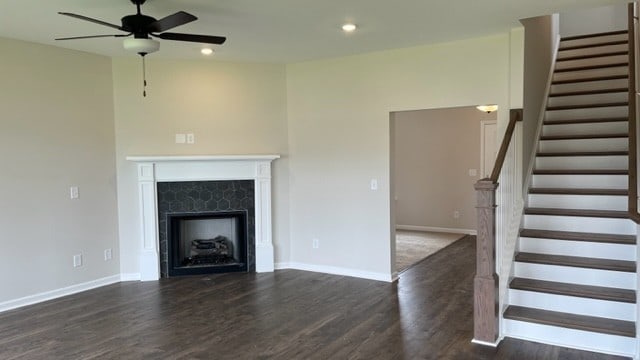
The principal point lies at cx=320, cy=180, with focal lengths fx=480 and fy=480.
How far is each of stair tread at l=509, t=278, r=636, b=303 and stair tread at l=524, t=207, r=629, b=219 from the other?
0.68m

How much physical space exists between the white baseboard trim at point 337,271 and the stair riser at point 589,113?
102 inches

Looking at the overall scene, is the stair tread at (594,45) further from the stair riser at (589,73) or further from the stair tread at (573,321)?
the stair tread at (573,321)

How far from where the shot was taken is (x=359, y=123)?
5418mm

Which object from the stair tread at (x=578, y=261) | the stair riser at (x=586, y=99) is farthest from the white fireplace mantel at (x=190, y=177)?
the stair riser at (x=586, y=99)

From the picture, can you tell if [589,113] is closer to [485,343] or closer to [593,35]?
[593,35]

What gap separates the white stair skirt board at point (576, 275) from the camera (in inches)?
142

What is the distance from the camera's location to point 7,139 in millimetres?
4441

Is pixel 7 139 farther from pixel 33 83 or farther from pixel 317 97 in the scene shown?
pixel 317 97

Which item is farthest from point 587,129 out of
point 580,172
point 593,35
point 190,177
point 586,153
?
point 190,177

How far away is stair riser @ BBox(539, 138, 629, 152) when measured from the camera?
4.80 m

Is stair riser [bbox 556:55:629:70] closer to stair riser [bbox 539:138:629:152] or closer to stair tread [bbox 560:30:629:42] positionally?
stair tread [bbox 560:30:629:42]

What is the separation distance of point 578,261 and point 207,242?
4057 millimetres

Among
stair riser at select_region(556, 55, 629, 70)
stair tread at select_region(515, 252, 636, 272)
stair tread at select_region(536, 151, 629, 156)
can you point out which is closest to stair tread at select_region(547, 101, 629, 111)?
stair tread at select_region(536, 151, 629, 156)

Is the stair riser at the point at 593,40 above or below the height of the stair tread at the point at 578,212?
above
